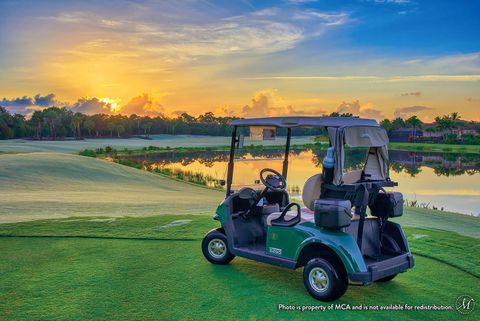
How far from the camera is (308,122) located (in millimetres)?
5984

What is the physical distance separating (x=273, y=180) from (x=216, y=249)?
1.41 m

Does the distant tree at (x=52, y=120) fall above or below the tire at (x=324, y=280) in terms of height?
above

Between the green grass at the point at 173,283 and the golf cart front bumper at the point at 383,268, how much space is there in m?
0.38

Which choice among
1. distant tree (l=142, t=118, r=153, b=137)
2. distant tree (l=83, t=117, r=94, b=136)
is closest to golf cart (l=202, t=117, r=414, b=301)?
distant tree (l=83, t=117, r=94, b=136)

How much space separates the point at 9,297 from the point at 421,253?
21.1ft

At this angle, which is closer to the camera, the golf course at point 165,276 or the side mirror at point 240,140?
the golf course at point 165,276

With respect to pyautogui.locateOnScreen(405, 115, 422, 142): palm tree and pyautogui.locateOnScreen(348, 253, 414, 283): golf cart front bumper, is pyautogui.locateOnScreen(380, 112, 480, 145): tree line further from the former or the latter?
pyautogui.locateOnScreen(348, 253, 414, 283): golf cart front bumper

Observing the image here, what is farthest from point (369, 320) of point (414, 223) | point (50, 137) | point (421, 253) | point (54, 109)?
point (54, 109)

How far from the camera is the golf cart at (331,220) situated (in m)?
5.53

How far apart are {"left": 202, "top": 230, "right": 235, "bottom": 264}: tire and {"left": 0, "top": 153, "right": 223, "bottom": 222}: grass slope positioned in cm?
576

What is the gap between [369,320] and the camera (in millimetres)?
5254

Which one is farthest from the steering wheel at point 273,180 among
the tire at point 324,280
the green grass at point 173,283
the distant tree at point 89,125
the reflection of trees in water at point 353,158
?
the distant tree at point 89,125

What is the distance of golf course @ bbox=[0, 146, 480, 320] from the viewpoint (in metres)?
5.51

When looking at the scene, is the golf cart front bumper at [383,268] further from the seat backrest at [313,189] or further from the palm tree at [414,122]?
the palm tree at [414,122]
